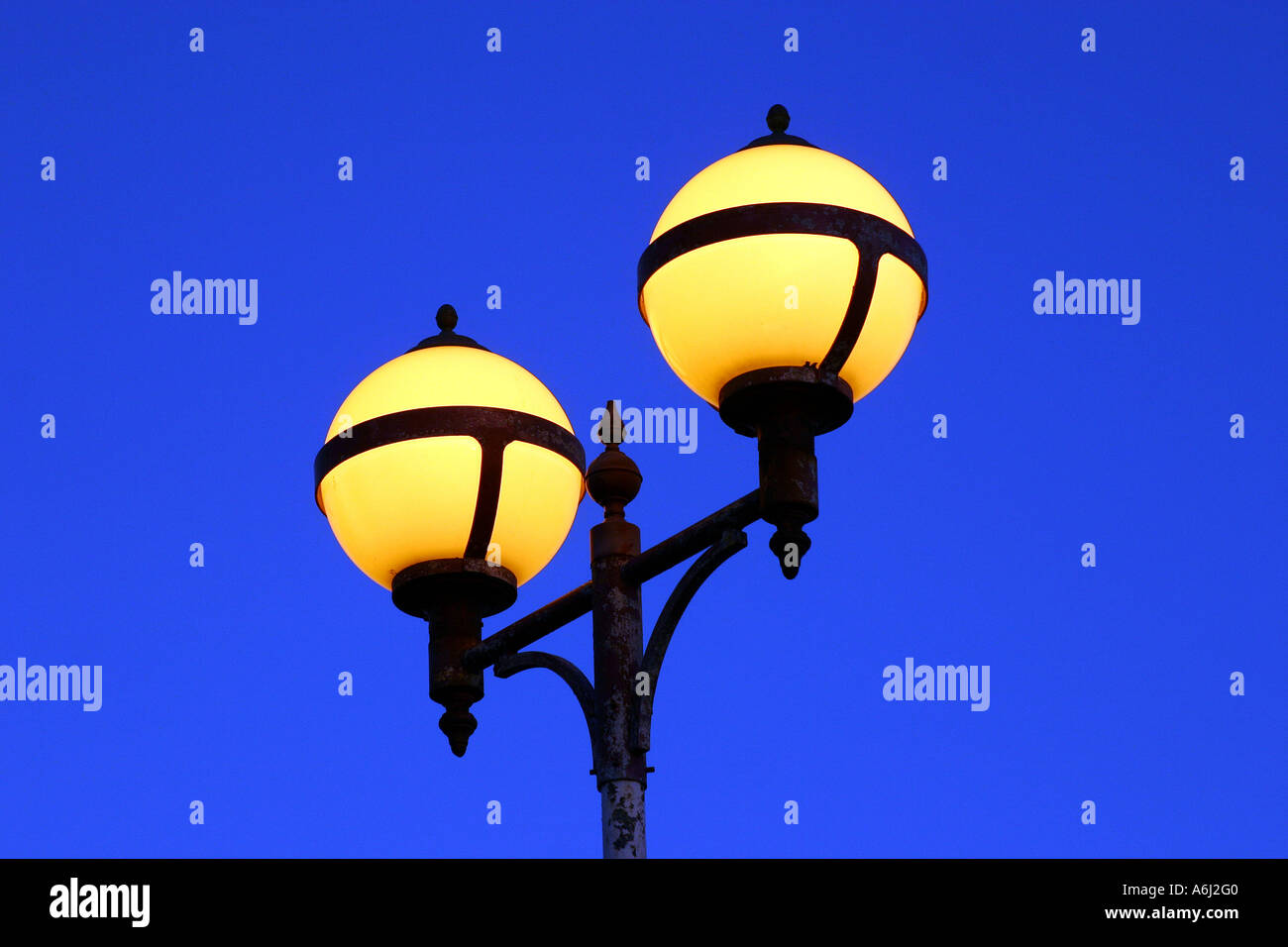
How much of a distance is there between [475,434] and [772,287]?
118 cm

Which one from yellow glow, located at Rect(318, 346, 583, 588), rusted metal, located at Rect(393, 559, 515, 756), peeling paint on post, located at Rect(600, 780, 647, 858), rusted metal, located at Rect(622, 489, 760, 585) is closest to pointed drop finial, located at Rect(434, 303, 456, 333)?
yellow glow, located at Rect(318, 346, 583, 588)

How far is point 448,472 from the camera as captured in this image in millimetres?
6930

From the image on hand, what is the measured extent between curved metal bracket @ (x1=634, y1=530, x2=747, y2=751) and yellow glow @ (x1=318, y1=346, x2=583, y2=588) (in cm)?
92

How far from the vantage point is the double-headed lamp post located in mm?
6223

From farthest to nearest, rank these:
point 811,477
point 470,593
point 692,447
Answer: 1. point 692,447
2. point 470,593
3. point 811,477

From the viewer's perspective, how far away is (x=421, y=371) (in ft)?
23.4

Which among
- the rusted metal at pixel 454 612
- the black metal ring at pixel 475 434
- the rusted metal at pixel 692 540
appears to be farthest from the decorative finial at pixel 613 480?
the rusted metal at pixel 454 612

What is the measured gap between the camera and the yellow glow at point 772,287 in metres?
6.25

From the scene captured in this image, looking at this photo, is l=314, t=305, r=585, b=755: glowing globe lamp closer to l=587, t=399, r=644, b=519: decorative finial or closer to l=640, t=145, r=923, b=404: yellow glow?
l=587, t=399, r=644, b=519: decorative finial
